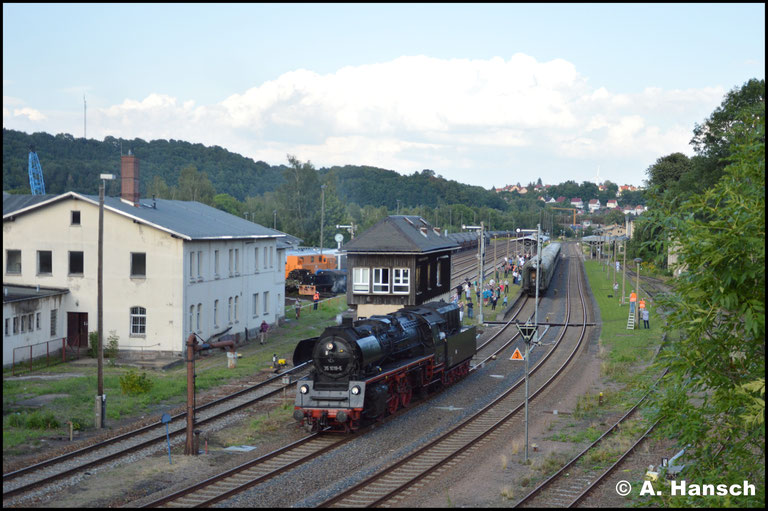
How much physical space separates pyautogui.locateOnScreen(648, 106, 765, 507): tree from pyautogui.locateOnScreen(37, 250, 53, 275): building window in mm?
31074

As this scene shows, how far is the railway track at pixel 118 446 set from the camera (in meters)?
16.4

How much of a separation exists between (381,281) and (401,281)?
1152 mm

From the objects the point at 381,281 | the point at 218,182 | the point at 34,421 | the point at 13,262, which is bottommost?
the point at 34,421

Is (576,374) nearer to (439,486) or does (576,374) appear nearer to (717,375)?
(439,486)

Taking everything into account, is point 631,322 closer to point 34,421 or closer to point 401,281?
point 401,281

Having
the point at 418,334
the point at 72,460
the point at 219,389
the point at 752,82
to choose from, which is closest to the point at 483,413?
the point at 418,334

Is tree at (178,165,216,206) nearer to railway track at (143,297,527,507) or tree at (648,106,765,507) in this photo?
railway track at (143,297,527,507)

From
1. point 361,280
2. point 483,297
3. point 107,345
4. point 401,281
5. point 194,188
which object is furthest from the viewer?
point 194,188

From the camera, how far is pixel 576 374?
1255 inches

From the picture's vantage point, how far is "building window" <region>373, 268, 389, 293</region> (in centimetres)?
4022

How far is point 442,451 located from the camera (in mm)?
19812

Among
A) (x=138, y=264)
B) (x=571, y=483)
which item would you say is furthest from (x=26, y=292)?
(x=571, y=483)

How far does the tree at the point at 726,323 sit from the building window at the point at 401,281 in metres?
27.7

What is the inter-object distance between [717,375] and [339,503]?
26.5 feet
